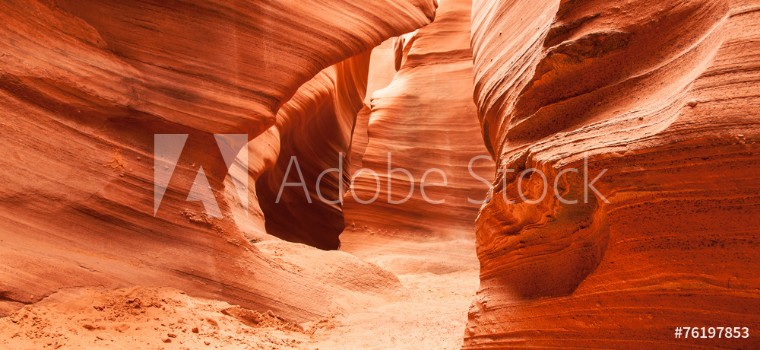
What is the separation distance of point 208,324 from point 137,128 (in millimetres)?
1627

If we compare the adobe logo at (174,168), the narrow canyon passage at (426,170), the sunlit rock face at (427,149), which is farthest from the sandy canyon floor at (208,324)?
the sunlit rock face at (427,149)

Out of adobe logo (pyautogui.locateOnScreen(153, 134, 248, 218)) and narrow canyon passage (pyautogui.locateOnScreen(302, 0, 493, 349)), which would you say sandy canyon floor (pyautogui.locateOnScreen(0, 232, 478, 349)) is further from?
narrow canyon passage (pyautogui.locateOnScreen(302, 0, 493, 349))

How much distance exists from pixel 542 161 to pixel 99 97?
3062 millimetres

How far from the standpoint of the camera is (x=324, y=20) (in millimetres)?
5156

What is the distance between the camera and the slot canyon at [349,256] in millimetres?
2021

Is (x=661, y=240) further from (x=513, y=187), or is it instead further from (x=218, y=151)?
(x=218, y=151)

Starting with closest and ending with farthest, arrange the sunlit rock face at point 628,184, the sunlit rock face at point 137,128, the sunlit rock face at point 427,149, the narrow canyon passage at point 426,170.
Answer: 1. the sunlit rock face at point 628,184
2. the sunlit rock face at point 137,128
3. the narrow canyon passage at point 426,170
4. the sunlit rock face at point 427,149

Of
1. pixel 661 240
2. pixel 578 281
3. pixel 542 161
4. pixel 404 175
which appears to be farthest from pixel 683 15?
pixel 404 175

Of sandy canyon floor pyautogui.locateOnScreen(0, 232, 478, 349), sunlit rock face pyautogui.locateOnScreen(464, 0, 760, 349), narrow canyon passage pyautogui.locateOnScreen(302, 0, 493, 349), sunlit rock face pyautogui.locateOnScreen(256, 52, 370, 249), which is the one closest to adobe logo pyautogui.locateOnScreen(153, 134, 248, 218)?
sandy canyon floor pyautogui.locateOnScreen(0, 232, 478, 349)

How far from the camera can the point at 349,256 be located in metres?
5.74

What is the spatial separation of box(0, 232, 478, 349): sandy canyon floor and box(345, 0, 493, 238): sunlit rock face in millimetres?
3775

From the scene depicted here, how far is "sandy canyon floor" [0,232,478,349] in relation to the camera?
2973 millimetres

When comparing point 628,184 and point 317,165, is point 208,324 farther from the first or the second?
point 317,165

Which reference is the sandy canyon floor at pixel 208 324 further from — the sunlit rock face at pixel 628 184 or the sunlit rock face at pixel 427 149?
the sunlit rock face at pixel 427 149
